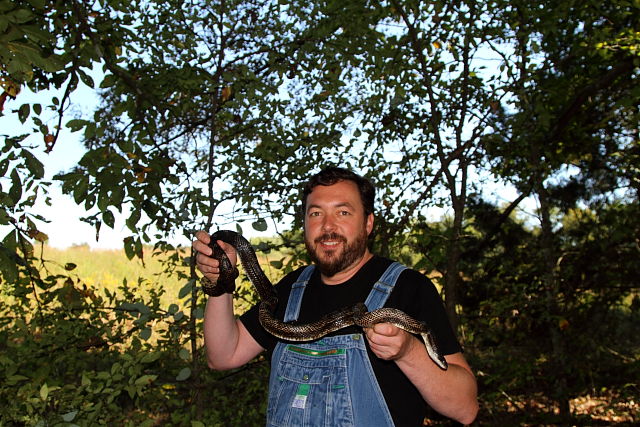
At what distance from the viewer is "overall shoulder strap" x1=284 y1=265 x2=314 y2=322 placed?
264 cm

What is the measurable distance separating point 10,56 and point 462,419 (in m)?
2.82

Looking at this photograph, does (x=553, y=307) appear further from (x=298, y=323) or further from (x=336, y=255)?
(x=298, y=323)

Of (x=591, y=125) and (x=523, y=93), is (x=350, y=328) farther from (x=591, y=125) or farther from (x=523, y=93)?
(x=591, y=125)

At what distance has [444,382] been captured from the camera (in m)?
2.12

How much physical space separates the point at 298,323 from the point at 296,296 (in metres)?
0.23

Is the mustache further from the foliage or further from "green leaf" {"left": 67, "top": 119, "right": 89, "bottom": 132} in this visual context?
"green leaf" {"left": 67, "top": 119, "right": 89, "bottom": 132}

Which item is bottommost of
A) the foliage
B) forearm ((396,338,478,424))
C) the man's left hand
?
the foliage

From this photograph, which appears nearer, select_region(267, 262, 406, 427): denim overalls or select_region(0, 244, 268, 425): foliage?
select_region(267, 262, 406, 427): denim overalls

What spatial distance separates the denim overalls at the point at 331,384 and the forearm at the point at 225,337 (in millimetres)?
380

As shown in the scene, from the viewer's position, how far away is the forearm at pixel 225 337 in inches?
107

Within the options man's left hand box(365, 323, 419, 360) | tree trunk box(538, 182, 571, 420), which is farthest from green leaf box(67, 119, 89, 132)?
tree trunk box(538, 182, 571, 420)

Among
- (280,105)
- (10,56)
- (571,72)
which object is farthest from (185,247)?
(571,72)

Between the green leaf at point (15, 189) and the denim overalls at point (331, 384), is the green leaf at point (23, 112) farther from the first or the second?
the denim overalls at point (331, 384)

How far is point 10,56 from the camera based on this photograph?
252 centimetres
